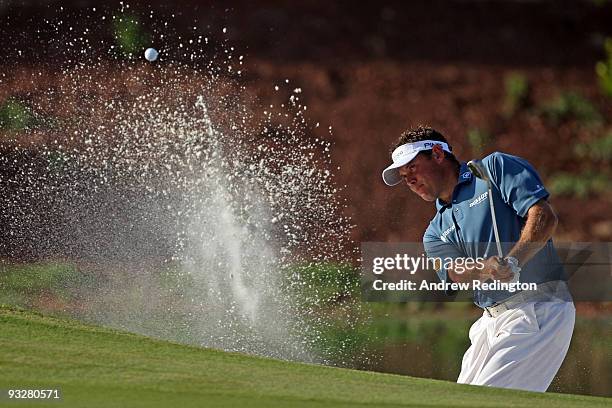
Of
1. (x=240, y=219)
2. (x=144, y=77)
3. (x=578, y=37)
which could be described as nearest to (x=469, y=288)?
(x=240, y=219)

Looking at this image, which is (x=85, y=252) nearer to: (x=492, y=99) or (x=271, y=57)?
(x=271, y=57)

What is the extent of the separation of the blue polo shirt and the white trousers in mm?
137

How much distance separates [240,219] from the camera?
9.05 metres

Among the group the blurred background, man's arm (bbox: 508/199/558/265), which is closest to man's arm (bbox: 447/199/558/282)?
man's arm (bbox: 508/199/558/265)

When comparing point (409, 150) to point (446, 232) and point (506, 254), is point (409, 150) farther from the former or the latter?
point (506, 254)

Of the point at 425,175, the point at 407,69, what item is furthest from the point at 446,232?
the point at 407,69

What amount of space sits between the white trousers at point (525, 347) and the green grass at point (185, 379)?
485 mm

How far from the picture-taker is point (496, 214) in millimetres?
5797

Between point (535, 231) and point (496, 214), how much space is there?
263 millimetres

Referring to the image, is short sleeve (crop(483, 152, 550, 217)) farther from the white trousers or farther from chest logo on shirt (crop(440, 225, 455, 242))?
the white trousers

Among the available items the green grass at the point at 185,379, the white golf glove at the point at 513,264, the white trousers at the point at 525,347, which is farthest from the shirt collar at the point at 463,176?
the green grass at the point at 185,379

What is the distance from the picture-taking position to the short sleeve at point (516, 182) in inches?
220

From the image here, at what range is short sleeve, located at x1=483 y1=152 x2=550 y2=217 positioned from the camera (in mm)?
5598

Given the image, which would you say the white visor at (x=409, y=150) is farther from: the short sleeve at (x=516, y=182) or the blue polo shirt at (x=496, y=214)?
the short sleeve at (x=516, y=182)
